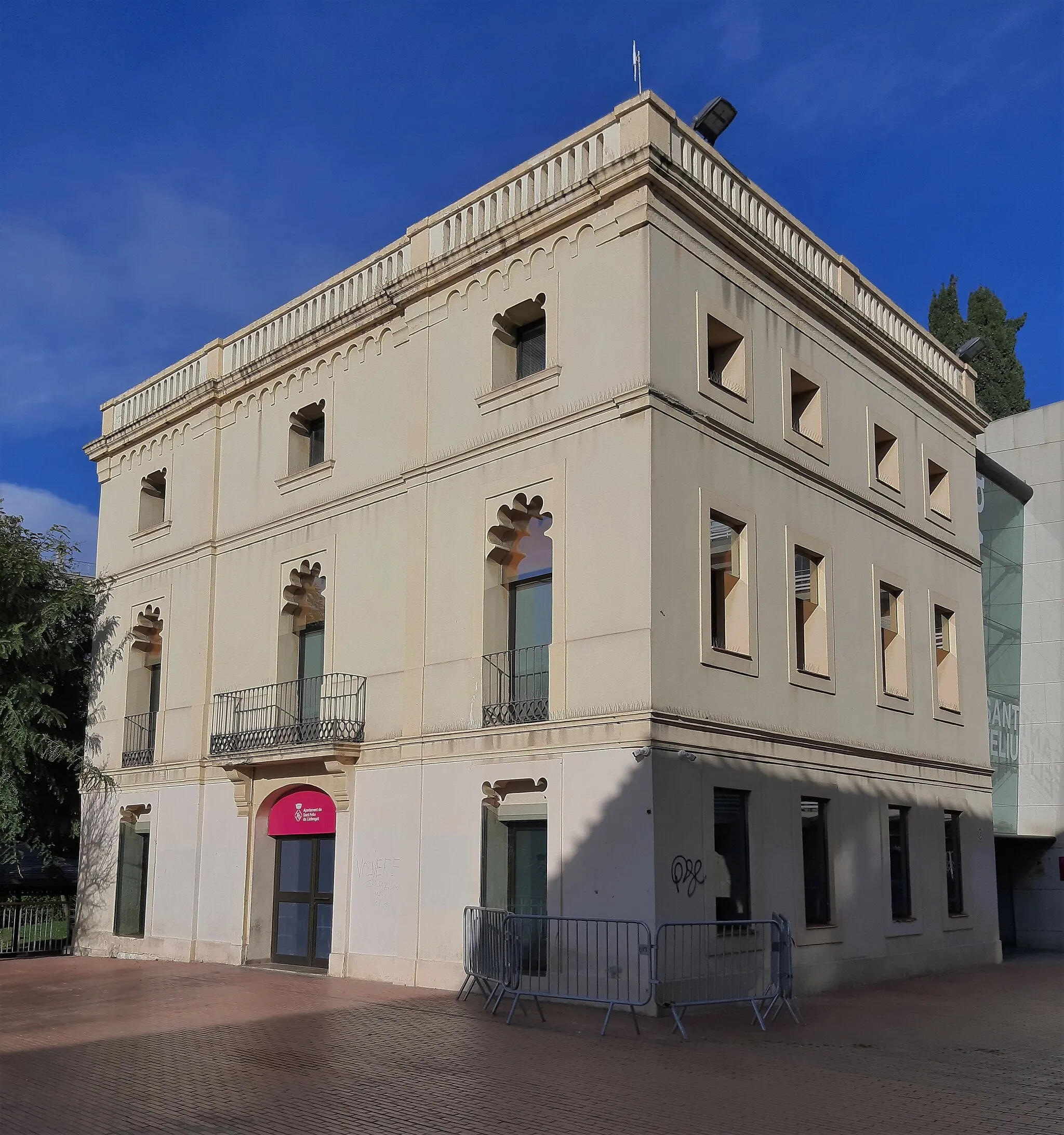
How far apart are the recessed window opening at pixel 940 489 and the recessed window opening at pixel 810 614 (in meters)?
5.96

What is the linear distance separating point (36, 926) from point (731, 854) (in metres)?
15.8

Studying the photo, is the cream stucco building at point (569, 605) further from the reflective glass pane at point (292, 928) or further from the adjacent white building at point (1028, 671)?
the adjacent white building at point (1028, 671)

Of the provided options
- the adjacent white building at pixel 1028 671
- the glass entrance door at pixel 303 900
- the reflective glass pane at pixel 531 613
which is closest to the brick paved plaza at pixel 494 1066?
the glass entrance door at pixel 303 900

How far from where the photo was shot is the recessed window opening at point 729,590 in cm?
1753

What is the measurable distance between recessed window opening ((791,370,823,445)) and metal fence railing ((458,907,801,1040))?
26.7 feet

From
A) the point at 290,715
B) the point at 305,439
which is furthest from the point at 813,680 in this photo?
the point at 305,439

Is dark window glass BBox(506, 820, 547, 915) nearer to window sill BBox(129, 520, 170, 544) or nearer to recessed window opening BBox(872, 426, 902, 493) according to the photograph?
recessed window opening BBox(872, 426, 902, 493)


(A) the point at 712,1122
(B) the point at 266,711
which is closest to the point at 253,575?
(B) the point at 266,711

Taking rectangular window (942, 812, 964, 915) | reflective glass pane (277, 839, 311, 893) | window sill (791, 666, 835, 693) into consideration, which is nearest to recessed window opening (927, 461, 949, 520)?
rectangular window (942, 812, 964, 915)

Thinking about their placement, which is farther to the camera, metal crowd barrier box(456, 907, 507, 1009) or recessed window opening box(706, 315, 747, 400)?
recessed window opening box(706, 315, 747, 400)

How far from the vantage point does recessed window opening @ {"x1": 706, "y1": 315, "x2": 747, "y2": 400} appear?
18500 millimetres

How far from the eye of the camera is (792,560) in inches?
746

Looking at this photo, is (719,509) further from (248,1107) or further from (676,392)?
(248,1107)

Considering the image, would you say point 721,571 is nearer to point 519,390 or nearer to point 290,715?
point 519,390
